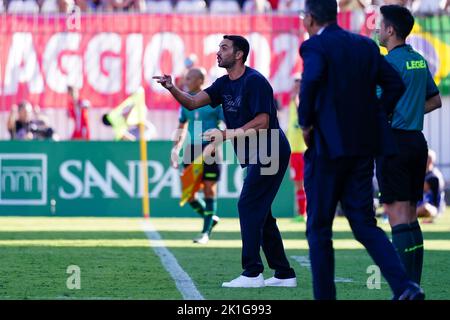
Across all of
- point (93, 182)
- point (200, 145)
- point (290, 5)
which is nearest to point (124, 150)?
point (93, 182)

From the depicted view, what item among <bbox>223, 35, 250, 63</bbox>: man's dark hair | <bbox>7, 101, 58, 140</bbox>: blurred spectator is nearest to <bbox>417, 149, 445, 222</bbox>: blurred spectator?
<bbox>7, 101, 58, 140</bbox>: blurred spectator

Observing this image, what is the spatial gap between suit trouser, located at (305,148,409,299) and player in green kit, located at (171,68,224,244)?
22.1 feet

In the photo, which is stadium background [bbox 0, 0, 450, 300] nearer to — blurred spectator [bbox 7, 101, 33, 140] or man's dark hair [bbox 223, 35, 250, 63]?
blurred spectator [bbox 7, 101, 33, 140]

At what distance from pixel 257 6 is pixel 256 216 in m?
15.5

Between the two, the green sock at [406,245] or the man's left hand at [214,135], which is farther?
the man's left hand at [214,135]

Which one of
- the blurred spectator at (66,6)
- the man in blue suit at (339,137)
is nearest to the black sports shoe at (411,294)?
the man in blue suit at (339,137)

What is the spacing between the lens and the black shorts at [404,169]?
8695 mm

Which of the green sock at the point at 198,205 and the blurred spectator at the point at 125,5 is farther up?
the blurred spectator at the point at 125,5

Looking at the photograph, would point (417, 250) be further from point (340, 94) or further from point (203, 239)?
point (203, 239)

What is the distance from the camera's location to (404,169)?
8719 mm

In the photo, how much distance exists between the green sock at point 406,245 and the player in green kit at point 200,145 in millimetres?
5904

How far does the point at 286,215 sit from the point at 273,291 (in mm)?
10755

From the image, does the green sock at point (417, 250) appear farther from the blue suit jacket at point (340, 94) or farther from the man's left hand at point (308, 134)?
the man's left hand at point (308, 134)
